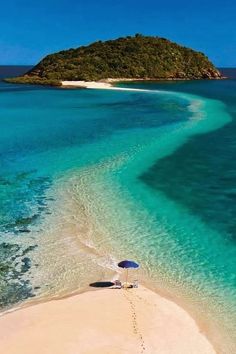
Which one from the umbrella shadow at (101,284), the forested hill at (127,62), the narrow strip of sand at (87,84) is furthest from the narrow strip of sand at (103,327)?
the forested hill at (127,62)

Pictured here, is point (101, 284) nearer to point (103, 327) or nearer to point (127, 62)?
point (103, 327)

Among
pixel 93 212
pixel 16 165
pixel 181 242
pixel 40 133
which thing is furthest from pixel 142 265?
pixel 40 133

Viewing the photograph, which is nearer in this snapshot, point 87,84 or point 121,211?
point 121,211

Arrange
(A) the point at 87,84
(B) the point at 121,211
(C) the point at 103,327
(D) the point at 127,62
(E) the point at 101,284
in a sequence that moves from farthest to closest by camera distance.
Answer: (D) the point at 127,62 → (A) the point at 87,84 → (B) the point at 121,211 → (E) the point at 101,284 → (C) the point at 103,327

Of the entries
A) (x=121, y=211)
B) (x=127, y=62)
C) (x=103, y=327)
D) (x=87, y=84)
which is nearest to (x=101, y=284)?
(x=103, y=327)

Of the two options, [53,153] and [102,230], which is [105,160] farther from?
[102,230]

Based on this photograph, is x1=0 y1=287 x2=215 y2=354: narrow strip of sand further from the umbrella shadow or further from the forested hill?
the forested hill
